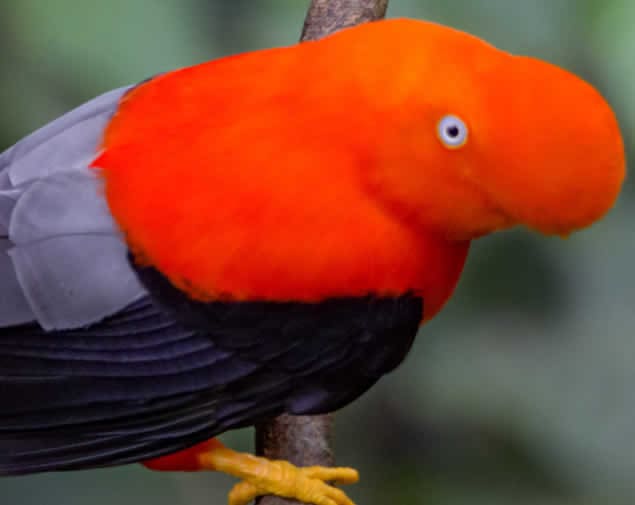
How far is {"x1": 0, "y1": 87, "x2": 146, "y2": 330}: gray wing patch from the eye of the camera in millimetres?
1286

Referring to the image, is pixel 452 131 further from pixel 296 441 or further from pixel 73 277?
pixel 296 441

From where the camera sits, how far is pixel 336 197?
1236 mm

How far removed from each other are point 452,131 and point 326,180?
0.20m

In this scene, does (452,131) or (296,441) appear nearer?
(452,131)

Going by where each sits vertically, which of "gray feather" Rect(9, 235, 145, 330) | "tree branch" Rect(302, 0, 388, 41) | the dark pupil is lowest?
"gray feather" Rect(9, 235, 145, 330)

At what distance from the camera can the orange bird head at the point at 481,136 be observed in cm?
107

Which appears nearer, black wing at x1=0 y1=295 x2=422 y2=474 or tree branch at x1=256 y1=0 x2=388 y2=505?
black wing at x1=0 y1=295 x2=422 y2=474

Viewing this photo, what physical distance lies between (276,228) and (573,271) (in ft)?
4.68

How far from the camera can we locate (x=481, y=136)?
1.10 metres

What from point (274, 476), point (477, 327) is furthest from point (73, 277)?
point (477, 327)

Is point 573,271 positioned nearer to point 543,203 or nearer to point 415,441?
point 415,441

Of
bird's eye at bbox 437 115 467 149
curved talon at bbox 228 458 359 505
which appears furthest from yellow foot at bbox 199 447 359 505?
bird's eye at bbox 437 115 467 149

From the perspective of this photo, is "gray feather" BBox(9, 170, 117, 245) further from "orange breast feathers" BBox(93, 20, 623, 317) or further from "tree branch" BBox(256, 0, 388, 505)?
"tree branch" BBox(256, 0, 388, 505)

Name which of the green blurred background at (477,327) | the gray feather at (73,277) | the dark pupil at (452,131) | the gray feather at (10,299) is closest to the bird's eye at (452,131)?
the dark pupil at (452,131)
